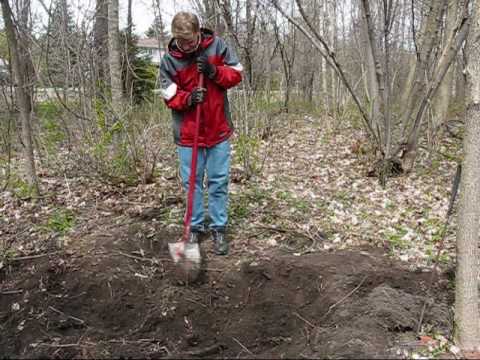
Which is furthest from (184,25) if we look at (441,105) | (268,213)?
(441,105)

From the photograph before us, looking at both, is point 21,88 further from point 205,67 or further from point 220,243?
point 220,243

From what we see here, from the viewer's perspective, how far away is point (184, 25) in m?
3.28

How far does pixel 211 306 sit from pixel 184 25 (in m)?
2.06

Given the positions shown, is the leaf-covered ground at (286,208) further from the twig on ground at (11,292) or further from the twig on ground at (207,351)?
the twig on ground at (207,351)

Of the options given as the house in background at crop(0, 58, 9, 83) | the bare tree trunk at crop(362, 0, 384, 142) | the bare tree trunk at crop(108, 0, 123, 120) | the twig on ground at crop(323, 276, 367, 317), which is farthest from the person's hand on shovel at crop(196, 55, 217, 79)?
the house in background at crop(0, 58, 9, 83)

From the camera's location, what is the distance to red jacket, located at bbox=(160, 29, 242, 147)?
3.49m

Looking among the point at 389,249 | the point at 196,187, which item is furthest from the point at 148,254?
the point at 389,249

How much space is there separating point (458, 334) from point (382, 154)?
11.2ft

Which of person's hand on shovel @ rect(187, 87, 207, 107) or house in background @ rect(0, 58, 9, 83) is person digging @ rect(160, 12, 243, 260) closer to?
person's hand on shovel @ rect(187, 87, 207, 107)

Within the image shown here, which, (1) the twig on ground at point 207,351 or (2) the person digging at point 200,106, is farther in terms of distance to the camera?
(2) the person digging at point 200,106

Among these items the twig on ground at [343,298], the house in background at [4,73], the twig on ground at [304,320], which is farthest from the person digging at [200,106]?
the house in background at [4,73]

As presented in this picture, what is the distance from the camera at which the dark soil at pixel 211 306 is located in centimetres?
272

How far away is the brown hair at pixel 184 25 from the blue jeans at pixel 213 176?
2.92 feet

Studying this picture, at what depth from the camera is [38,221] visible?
14.4 ft
